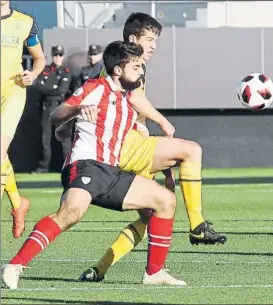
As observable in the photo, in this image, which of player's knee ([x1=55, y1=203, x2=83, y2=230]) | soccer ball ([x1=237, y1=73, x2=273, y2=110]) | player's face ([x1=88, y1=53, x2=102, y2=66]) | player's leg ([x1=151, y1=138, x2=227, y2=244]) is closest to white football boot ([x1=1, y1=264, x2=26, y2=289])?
player's knee ([x1=55, y1=203, x2=83, y2=230])

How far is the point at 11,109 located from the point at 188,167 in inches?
52.5

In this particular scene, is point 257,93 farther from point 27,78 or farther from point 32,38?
point 27,78

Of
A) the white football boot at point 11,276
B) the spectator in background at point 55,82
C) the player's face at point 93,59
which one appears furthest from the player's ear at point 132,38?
the spectator in background at point 55,82

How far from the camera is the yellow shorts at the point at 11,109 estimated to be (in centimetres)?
859

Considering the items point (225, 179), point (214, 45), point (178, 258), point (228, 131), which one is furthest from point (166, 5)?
point (178, 258)

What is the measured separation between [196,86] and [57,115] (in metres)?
16.6

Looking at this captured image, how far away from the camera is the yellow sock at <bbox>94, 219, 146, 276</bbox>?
8.50 meters

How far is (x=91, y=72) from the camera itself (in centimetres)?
2220

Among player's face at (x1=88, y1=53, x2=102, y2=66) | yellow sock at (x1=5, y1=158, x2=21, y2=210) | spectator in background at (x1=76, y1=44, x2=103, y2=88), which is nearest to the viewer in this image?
yellow sock at (x1=5, y1=158, x2=21, y2=210)

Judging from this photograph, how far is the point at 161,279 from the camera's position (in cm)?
820

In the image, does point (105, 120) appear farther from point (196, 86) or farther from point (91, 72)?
point (196, 86)

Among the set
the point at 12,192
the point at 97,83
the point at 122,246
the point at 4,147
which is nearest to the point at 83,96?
the point at 97,83

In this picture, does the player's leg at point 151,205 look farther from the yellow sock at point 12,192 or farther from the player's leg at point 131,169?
the yellow sock at point 12,192

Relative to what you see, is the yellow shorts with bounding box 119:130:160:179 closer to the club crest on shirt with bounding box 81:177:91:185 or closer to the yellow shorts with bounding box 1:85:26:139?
the club crest on shirt with bounding box 81:177:91:185
